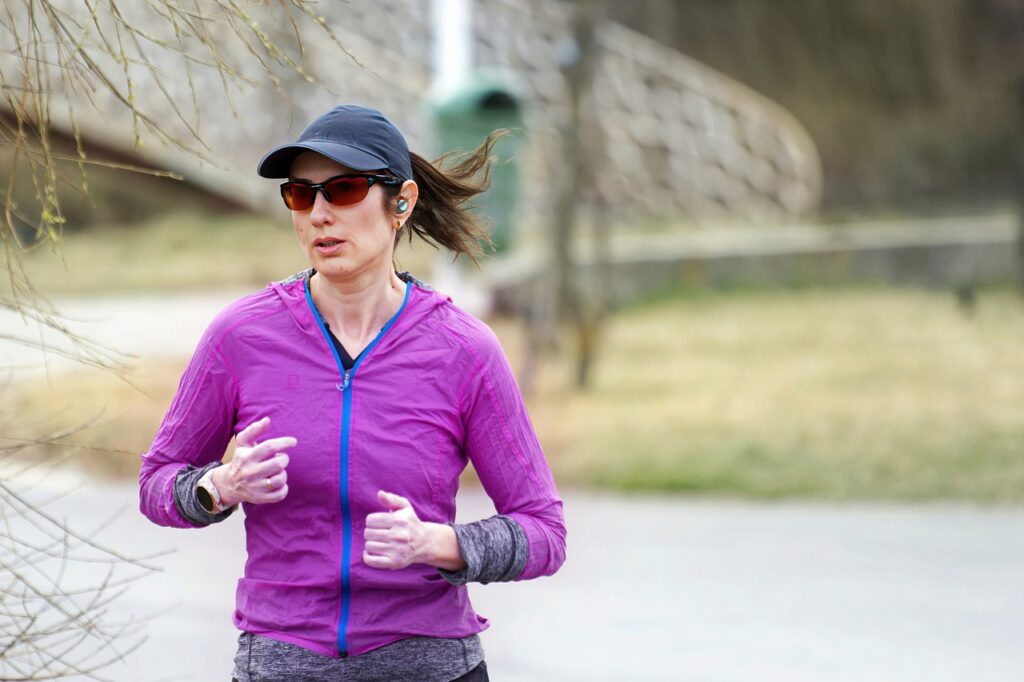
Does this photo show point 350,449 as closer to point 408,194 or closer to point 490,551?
point 490,551

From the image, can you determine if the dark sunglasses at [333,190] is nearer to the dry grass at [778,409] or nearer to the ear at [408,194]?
the ear at [408,194]

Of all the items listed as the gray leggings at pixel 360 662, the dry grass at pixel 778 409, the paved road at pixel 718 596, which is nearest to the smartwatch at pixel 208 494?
the gray leggings at pixel 360 662

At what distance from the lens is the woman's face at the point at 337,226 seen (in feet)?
8.84

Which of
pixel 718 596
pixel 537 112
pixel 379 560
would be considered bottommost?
pixel 718 596

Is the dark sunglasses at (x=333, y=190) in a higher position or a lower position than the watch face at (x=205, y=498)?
higher

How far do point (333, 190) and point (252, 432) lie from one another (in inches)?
16.6

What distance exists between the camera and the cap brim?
8.68ft

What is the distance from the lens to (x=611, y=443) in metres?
10.2

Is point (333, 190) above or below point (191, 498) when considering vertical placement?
above

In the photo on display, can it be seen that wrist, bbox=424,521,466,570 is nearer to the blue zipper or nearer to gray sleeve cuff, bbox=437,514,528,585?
gray sleeve cuff, bbox=437,514,528,585

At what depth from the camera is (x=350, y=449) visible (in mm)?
2629

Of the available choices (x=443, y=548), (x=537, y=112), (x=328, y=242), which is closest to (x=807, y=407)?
(x=328, y=242)

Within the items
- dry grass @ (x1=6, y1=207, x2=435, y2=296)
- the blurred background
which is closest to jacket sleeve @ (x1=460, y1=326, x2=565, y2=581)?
the blurred background

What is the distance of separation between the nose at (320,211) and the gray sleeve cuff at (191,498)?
42cm
